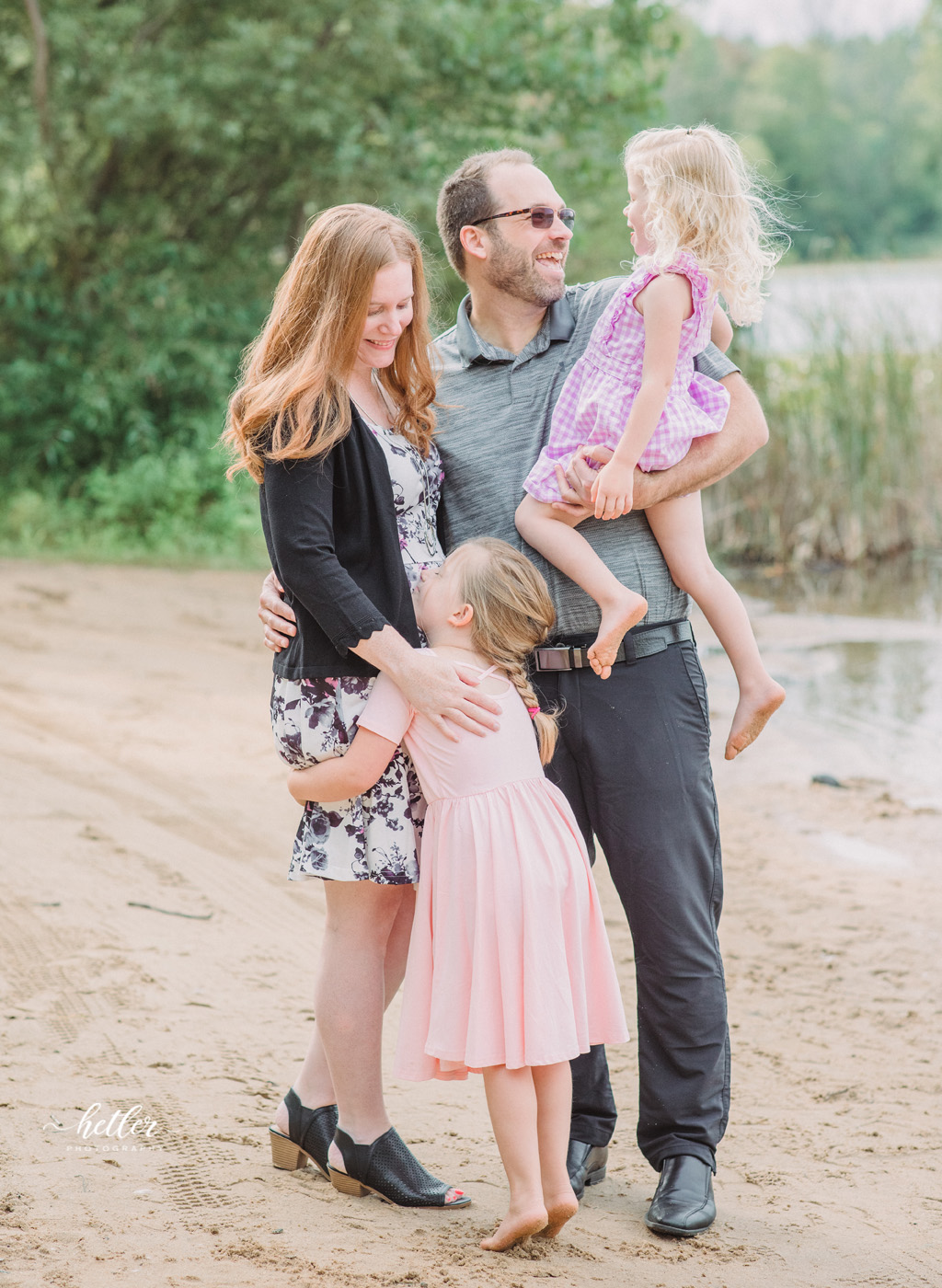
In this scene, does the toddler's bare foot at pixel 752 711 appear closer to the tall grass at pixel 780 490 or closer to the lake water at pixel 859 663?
the lake water at pixel 859 663

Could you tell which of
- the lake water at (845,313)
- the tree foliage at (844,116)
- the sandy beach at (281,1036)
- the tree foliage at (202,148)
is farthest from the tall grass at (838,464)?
the tree foliage at (844,116)

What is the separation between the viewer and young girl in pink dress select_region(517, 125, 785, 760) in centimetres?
249

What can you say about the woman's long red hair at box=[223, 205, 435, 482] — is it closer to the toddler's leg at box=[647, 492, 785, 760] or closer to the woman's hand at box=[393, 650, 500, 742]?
the woman's hand at box=[393, 650, 500, 742]

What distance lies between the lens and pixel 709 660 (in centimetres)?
792

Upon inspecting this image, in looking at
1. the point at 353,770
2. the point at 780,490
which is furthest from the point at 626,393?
the point at 780,490

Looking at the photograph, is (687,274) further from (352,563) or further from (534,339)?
(352,563)

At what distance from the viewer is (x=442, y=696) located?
2.34m

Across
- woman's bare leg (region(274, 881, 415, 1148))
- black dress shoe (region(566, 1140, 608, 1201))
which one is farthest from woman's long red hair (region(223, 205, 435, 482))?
black dress shoe (region(566, 1140, 608, 1201))

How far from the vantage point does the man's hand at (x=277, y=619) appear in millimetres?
2497

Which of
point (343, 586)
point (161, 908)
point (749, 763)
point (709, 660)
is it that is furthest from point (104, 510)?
point (343, 586)

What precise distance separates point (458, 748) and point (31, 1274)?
1102mm

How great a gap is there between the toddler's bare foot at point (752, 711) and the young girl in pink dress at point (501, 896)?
17.3 inches

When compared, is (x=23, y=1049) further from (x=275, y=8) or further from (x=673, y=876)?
(x=275, y=8)

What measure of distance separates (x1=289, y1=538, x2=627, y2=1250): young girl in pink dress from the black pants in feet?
0.49
